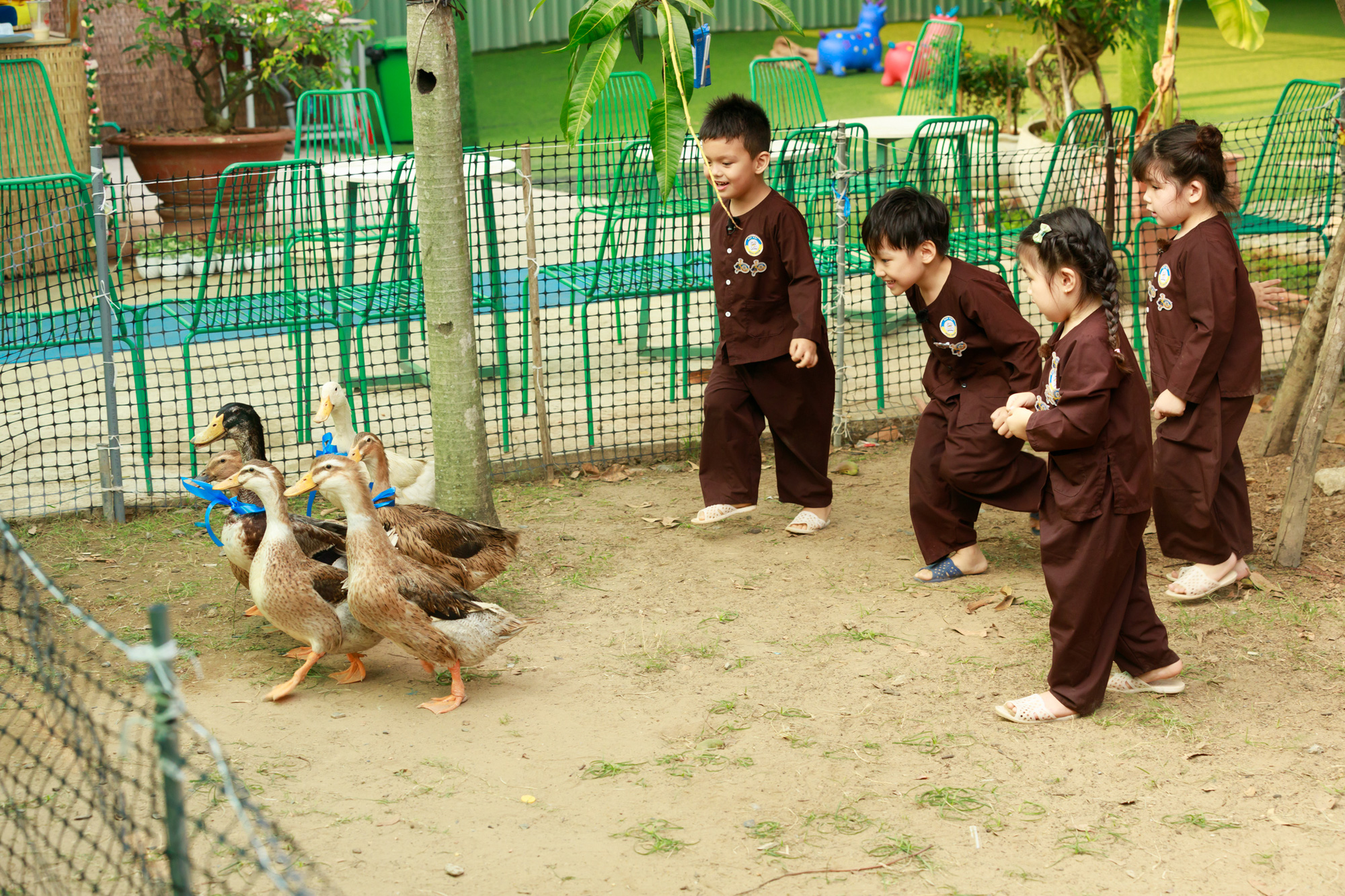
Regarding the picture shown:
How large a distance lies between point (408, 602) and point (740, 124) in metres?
2.39

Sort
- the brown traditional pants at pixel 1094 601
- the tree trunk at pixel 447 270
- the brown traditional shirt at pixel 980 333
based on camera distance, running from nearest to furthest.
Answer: the brown traditional pants at pixel 1094 601 → the brown traditional shirt at pixel 980 333 → the tree trunk at pixel 447 270

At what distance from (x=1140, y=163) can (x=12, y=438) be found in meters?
5.56

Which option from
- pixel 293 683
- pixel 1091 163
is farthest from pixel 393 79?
pixel 293 683

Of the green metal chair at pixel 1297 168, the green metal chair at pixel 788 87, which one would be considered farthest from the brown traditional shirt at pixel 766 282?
the green metal chair at pixel 788 87

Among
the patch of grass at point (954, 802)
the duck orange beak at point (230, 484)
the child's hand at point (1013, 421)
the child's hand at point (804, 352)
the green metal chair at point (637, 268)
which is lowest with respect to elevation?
the patch of grass at point (954, 802)

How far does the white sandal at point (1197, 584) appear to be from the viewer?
4586 millimetres

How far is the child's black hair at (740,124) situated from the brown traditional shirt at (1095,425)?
6.04 feet

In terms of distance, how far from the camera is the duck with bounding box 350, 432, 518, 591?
4.47m

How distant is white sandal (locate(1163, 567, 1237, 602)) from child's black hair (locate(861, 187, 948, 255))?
1.56 metres

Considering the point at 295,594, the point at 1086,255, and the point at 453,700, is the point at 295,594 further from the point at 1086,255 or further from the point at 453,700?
the point at 1086,255

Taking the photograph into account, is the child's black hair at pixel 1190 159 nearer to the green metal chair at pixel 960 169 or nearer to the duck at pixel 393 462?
the green metal chair at pixel 960 169

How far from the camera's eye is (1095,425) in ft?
11.5

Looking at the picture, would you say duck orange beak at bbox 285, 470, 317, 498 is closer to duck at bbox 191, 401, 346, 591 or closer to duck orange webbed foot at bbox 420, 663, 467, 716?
duck at bbox 191, 401, 346, 591

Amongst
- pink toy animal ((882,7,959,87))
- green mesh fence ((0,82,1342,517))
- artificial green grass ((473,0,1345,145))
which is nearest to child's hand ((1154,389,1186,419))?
green mesh fence ((0,82,1342,517))
